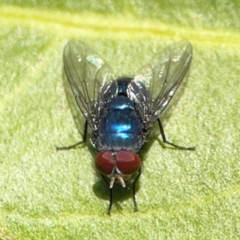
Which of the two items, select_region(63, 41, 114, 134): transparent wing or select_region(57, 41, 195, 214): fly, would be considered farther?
select_region(63, 41, 114, 134): transparent wing

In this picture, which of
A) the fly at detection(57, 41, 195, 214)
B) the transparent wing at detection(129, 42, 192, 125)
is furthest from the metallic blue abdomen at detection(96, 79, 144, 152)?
the transparent wing at detection(129, 42, 192, 125)

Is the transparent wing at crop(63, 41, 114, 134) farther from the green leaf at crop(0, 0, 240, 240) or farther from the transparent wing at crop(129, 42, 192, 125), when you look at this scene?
the transparent wing at crop(129, 42, 192, 125)

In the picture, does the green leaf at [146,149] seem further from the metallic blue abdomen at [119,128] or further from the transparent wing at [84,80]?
the metallic blue abdomen at [119,128]

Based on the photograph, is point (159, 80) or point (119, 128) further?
point (159, 80)

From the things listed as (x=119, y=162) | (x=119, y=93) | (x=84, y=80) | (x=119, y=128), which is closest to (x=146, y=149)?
(x=119, y=128)

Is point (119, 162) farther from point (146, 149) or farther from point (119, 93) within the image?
point (119, 93)
